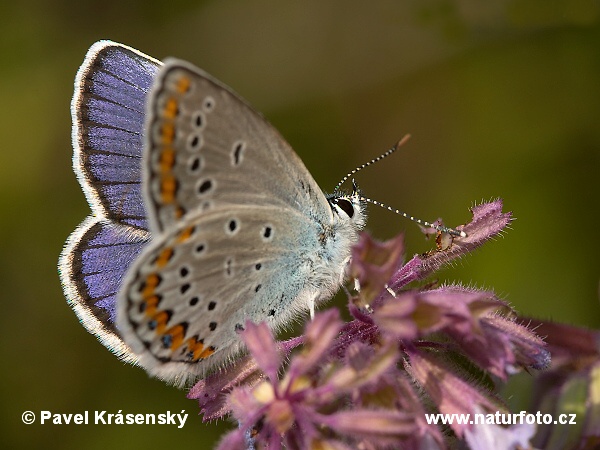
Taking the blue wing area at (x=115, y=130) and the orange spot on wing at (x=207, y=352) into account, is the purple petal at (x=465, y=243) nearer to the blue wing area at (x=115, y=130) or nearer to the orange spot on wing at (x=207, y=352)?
the orange spot on wing at (x=207, y=352)

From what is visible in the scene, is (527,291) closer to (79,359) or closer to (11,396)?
(79,359)

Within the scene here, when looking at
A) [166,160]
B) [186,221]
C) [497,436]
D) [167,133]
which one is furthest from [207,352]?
[497,436]

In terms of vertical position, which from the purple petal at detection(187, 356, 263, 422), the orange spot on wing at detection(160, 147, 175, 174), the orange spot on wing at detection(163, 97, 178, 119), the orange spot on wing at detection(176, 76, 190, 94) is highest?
the orange spot on wing at detection(176, 76, 190, 94)

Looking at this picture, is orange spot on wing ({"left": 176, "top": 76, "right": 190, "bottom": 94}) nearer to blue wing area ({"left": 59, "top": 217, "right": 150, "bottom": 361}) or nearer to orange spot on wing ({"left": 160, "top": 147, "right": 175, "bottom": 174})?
orange spot on wing ({"left": 160, "top": 147, "right": 175, "bottom": 174})

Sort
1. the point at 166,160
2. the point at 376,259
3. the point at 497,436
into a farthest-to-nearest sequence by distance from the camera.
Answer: the point at 166,160 < the point at 497,436 < the point at 376,259

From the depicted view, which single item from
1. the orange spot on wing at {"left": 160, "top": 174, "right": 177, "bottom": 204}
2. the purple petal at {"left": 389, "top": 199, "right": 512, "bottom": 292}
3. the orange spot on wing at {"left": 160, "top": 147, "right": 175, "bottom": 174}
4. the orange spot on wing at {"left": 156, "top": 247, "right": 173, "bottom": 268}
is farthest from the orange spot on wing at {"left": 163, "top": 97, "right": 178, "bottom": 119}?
the purple petal at {"left": 389, "top": 199, "right": 512, "bottom": 292}

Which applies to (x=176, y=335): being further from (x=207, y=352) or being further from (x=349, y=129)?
(x=349, y=129)
